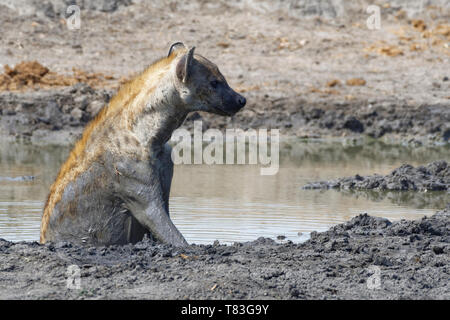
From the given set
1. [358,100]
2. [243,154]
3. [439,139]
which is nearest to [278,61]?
[358,100]

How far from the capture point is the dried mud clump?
62.2ft

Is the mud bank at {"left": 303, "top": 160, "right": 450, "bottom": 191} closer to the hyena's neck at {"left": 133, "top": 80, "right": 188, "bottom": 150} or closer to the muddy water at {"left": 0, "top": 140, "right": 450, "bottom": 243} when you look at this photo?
the muddy water at {"left": 0, "top": 140, "right": 450, "bottom": 243}

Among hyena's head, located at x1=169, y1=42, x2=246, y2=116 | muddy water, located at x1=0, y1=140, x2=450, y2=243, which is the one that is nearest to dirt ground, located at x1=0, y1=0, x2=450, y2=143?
muddy water, located at x1=0, y1=140, x2=450, y2=243

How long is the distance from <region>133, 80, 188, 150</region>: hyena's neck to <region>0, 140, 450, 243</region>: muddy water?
1823 mm

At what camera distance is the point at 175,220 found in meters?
9.53

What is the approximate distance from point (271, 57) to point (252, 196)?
10706 mm

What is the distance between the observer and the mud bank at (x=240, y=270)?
18.1 ft

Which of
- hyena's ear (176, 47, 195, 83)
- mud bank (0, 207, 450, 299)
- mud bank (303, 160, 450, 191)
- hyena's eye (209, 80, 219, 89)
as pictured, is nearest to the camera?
mud bank (0, 207, 450, 299)

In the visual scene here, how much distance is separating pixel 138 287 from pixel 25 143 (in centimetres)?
1169

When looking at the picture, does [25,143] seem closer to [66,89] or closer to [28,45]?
[66,89]

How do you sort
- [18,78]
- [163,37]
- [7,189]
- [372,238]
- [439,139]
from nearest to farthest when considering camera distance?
[372,238] → [7,189] → [439,139] → [18,78] → [163,37]

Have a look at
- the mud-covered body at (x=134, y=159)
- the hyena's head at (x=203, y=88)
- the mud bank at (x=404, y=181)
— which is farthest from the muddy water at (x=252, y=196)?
the hyena's head at (x=203, y=88)

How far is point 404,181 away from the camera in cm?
1207

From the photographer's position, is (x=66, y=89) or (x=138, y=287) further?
(x=66, y=89)
